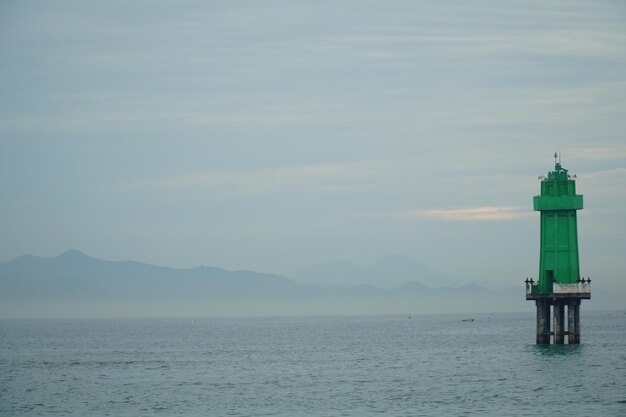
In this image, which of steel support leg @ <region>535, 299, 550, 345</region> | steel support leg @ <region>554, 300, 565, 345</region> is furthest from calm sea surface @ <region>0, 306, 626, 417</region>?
steel support leg @ <region>535, 299, 550, 345</region>

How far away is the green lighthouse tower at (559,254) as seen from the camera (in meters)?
84.5

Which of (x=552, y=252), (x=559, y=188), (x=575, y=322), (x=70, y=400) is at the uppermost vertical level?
(x=559, y=188)

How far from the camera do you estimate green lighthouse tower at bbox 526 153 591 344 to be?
3327 inches

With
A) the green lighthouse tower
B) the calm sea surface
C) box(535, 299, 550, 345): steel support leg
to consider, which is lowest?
the calm sea surface

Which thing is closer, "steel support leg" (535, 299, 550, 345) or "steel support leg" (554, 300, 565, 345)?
"steel support leg" (554, 300, 565, 345)

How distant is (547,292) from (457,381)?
19.1 m

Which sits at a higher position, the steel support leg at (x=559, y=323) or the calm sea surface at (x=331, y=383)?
the steel support leg at (x=559, y=323)

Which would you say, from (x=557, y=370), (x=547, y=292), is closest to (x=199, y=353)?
(x=547, y=292)

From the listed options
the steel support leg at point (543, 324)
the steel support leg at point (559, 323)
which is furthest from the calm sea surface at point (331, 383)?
the steel support leg at point (543, 324)

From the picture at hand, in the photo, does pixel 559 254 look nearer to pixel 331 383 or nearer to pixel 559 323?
pixel 559 323

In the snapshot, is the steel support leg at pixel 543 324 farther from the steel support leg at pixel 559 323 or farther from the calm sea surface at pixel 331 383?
the calm sea surface at pixel 331 383

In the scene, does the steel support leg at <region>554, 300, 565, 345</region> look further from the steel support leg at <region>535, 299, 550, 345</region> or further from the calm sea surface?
the calm sea surface

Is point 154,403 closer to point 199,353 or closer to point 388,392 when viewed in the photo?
point 388,392

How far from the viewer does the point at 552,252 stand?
85375 mm
